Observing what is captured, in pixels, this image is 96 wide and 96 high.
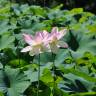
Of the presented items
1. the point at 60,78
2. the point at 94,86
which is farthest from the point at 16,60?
the point at 94,86

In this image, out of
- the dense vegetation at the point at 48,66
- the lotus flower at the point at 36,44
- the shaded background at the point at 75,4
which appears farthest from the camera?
the shaded background at the point at 75,4

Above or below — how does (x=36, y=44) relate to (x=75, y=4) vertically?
above

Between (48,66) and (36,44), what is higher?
(36,44)

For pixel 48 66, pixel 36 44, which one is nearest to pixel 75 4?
pixel 48 66

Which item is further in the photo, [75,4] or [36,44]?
[75,4]

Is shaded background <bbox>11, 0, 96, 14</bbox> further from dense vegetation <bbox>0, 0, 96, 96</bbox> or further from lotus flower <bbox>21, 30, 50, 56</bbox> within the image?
lotus flower <bbox>21, 30, 50, 56</bbox>

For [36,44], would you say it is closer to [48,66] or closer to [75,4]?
[48,66]

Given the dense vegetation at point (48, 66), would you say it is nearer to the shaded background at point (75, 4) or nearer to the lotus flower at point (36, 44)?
the lotus flower at point (36, 44)

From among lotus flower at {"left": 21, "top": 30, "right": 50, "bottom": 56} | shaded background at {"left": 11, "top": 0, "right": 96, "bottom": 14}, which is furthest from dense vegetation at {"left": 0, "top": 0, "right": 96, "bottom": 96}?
shaded background at {"left": 11, "top": 0, "right": 96, "bottom": 14}

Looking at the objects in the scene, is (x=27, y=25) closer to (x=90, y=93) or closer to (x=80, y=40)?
(x=80, y=40)

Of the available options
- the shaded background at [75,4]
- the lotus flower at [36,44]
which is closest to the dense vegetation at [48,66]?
the lotus flower at [36,44]

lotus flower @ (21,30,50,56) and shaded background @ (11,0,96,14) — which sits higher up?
Answer: lotus flower @ (21,30,50,56)

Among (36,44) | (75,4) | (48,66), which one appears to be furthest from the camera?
(75,4)

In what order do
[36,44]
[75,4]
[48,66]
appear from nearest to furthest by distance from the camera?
[36,44], [48,66], [75,4]
